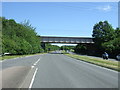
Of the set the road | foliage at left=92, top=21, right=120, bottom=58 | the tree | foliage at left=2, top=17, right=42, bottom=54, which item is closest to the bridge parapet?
the tree

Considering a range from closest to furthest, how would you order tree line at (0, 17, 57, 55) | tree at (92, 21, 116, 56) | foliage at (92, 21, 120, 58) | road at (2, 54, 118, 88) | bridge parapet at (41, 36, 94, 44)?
road at (2, 54, 118, 88)
tree line at (0, 17, 57, 55)
foliage at (92, 21, 120, 58)
tree at (92, 21, 116, 56)
bridge parapet at (41, 36, 94, 44)

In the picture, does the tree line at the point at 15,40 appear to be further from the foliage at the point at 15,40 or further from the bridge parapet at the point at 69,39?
the bridge parapet at the point at 69,39

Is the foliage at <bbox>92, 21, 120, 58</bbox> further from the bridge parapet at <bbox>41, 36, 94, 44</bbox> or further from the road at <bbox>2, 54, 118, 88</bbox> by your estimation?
the road at <bbox>2, 54, 118, 88</bbox>

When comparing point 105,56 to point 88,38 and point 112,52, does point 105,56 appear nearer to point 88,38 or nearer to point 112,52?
point 112,52

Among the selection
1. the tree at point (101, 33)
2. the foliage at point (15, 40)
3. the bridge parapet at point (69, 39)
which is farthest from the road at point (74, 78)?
the bridge parapet at point (69, 39)

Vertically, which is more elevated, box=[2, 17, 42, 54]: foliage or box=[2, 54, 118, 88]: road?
box=[2, 17, 42, 54]: foliage

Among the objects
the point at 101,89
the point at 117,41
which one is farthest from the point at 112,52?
the point at 101,89

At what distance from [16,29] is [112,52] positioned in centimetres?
3577

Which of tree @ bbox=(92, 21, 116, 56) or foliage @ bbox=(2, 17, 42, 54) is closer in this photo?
foliage @ bbox=(2, 17, 42, 54)

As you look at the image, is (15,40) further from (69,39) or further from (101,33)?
(101,33)

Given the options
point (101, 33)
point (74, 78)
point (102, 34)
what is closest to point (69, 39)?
point (101, 33)

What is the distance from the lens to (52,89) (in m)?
10.9

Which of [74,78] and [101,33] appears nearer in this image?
[74,78]

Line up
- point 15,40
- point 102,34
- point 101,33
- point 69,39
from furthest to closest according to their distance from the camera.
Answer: point 69,39
point 101,33
point 102,34
point 15,40
